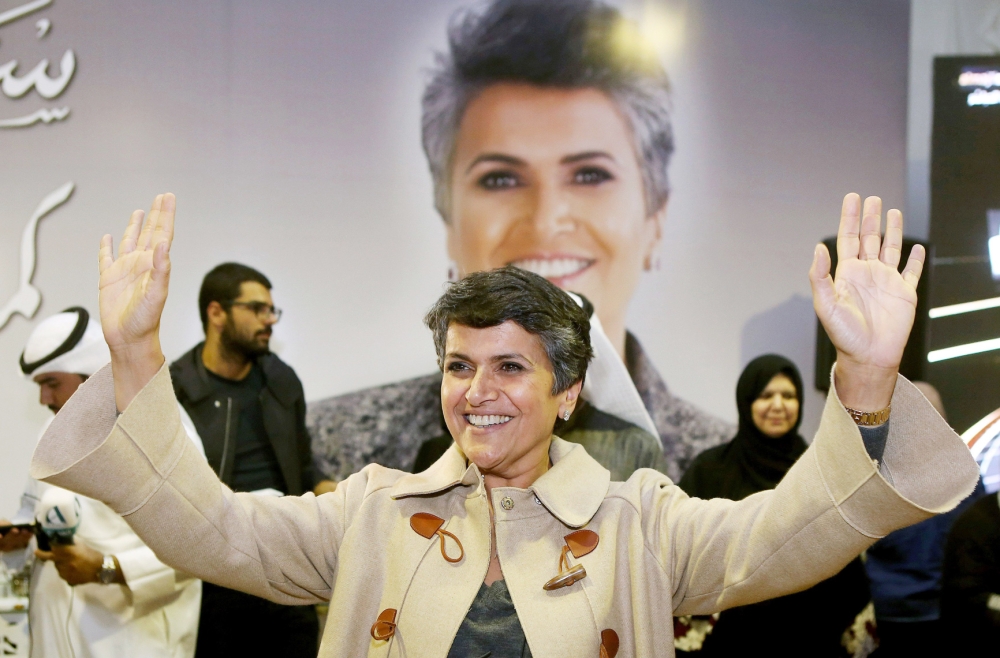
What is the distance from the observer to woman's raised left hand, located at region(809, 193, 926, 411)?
148 centimetres

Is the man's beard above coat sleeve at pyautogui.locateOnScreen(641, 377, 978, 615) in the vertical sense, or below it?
above

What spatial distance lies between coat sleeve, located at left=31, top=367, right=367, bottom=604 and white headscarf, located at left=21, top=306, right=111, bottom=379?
1627 millimetres

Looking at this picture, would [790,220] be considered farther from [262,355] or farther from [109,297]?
[109,297]

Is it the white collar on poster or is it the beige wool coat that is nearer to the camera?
the beige wool coat

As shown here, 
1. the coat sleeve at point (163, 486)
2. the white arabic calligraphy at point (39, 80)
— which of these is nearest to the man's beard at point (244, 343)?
the white arabic calligraphy at point (39, 80)

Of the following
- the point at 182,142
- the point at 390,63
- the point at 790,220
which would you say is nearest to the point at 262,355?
the point at 182,142

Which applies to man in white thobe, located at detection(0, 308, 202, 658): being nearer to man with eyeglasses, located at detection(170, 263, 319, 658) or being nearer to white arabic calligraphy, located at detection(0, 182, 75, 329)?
man with eyeglasses, located at detection(170, 263, 319, 658)

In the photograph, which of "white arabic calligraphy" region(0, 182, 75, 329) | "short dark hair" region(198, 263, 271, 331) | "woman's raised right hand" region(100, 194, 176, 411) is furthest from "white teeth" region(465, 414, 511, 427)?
"white arabic calligraphy" region(0, 182, 75, 329)

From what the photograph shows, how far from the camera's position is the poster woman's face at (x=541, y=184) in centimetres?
485

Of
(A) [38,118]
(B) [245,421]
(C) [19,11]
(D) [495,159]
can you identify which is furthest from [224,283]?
(C) [19,11]

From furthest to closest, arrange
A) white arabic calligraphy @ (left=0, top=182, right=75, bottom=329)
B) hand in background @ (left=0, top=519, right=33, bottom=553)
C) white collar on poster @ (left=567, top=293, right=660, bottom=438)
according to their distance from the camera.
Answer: white arabic calligraphy @ (left=0, top=182, right=75, bottom=329)
white collar on poster @ (left=567, top=293, right=660, bottom=438)
hand in background @ (left=0, top=519, right=33, bottom=553)

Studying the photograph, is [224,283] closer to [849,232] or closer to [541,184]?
[541,184]

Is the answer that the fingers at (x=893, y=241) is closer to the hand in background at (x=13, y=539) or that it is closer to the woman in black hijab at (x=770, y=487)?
the woman in black hijab at (x=770, y=487)

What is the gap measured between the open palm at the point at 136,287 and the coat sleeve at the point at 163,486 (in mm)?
81
